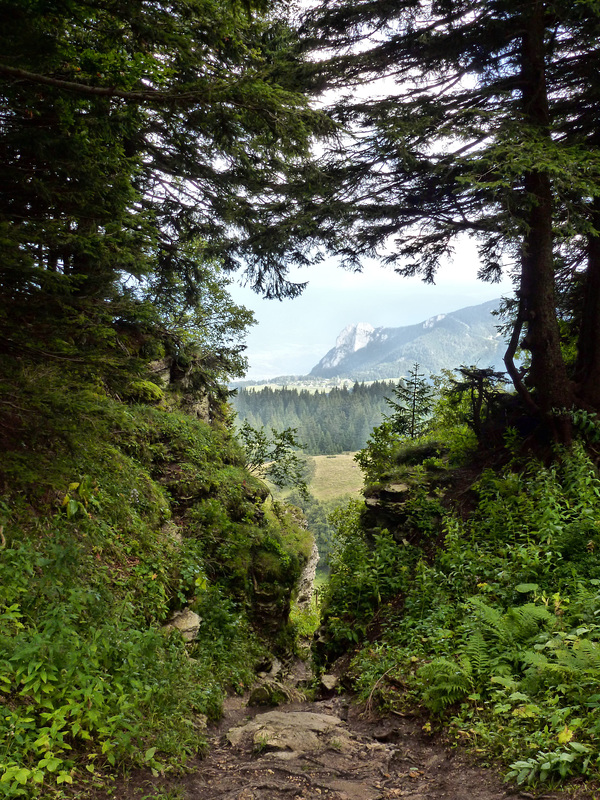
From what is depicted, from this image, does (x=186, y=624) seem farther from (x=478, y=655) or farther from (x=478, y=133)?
(x=478, y=133)

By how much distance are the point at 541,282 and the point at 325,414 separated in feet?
455

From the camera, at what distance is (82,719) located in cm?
360

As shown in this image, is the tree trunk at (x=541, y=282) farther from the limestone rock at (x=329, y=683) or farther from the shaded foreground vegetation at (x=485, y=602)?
the limestone rock at (x=329, y=683)

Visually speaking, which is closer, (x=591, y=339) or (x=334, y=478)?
(x=591, y=339)

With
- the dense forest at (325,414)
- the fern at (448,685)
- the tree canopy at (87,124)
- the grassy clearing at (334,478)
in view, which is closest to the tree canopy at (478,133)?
the tree canopy at (87,124)

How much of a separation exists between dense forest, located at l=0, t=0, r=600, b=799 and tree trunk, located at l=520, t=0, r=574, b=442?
0.05 meters

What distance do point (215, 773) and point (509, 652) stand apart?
3.08 m

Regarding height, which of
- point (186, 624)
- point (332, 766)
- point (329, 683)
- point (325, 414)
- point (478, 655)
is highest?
point (478, 655)

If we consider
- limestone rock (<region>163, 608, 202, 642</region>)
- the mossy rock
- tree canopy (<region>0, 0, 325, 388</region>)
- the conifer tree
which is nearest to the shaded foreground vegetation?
limestone rock (<region>163, 608, 202, 642</region>)

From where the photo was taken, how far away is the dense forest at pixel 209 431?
399cm

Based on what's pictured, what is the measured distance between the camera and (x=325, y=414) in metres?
146

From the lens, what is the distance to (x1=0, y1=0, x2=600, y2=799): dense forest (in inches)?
157

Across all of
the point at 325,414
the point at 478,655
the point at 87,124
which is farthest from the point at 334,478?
the point at 87,124

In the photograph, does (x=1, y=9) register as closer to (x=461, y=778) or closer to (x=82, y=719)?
(x=82, y=719)
